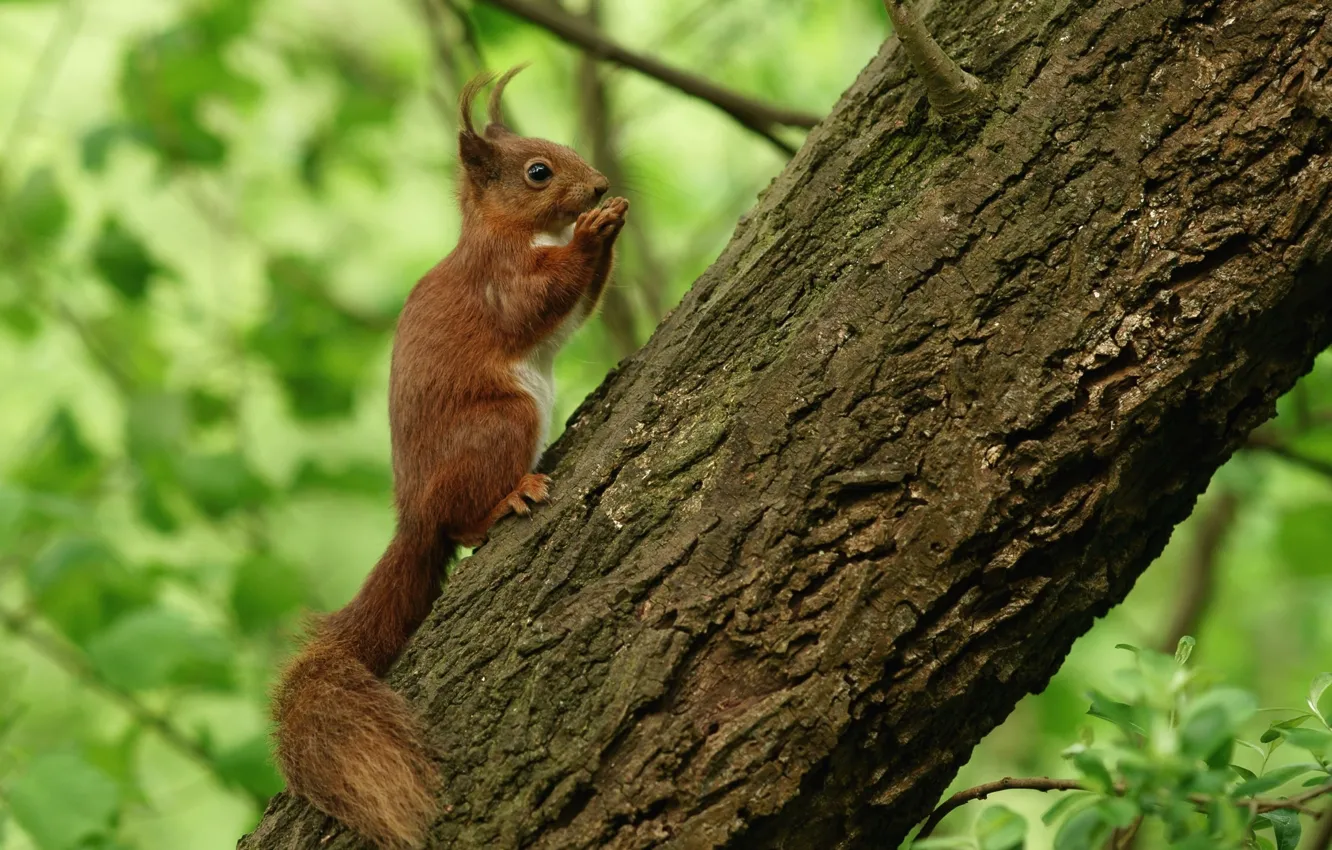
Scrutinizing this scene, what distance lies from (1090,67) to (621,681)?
1276mm

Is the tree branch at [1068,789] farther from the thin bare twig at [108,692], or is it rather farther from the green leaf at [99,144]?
the green leaf at [99,144]

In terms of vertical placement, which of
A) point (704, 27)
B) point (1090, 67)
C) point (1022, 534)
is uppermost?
point (704, 27)

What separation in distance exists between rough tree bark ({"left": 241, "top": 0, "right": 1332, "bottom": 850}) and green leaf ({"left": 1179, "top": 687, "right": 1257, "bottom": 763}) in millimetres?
606

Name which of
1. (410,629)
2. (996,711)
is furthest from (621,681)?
(410,629)

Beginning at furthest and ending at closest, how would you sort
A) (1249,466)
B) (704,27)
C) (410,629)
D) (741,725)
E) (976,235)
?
(704,27), (1249,466), (410,629), (976,235), (741,725)

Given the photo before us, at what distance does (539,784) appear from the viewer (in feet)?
6.50

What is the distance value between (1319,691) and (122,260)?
4311 millimetres

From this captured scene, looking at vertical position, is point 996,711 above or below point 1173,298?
below

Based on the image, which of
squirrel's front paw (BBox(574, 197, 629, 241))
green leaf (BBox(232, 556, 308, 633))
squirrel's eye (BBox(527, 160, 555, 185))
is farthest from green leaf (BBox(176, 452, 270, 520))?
squirrel's front paw (BBox(574, 197, 629, 241))

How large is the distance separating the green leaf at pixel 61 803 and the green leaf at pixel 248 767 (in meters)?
0.88

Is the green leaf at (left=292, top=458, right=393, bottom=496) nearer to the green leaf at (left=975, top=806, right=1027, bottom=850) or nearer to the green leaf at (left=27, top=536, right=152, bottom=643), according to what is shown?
the green leaf at (left=27, top=536, right=152, bottom=643)

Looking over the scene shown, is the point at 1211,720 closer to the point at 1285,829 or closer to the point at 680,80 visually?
the point at 1285,829

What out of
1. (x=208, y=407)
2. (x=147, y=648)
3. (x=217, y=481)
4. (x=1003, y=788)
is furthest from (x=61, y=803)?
(x=208, y=407)

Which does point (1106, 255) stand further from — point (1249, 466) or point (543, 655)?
point (1249, 466)
